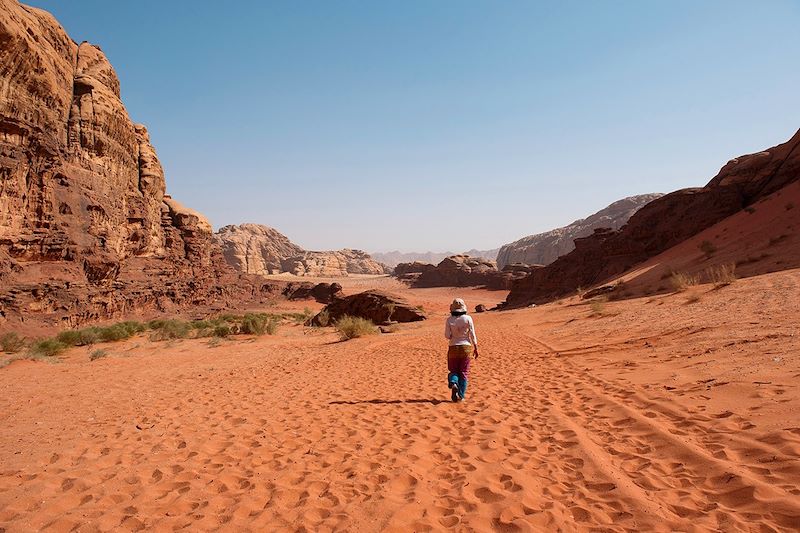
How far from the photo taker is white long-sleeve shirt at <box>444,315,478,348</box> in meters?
6.38

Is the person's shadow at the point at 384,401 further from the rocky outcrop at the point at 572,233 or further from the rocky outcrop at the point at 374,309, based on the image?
the rocky outcrop at the point at 572,233

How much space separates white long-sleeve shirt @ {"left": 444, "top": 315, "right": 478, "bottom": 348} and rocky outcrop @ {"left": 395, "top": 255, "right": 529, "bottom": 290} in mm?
43456

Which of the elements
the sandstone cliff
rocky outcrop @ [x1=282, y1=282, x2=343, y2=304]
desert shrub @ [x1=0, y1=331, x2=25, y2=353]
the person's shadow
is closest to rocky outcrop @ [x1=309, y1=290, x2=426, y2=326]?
desert shrub @ [x1=0, y1=331, x2=25, y2=353]

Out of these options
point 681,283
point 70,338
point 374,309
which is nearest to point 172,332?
point 70,338

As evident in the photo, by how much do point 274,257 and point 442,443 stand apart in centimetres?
8875

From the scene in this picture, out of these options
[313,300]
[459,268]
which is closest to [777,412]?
[313,300]

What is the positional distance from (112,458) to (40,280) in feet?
63.1

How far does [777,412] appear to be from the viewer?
13.5 ft

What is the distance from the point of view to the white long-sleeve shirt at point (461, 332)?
6383 millimetres

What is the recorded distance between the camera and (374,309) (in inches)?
909

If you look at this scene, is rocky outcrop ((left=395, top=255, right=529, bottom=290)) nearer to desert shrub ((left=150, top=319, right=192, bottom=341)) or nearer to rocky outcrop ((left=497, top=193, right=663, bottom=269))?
rocky outcrop ((left=497, top=193, right=663, bottom=269))

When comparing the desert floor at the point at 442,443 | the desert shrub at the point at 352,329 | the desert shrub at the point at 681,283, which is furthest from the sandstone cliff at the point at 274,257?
the desert floor at the point at 442,443

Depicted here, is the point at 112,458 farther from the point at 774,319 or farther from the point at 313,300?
the point at 313,300

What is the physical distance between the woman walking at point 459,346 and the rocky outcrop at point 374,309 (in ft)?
49.2
